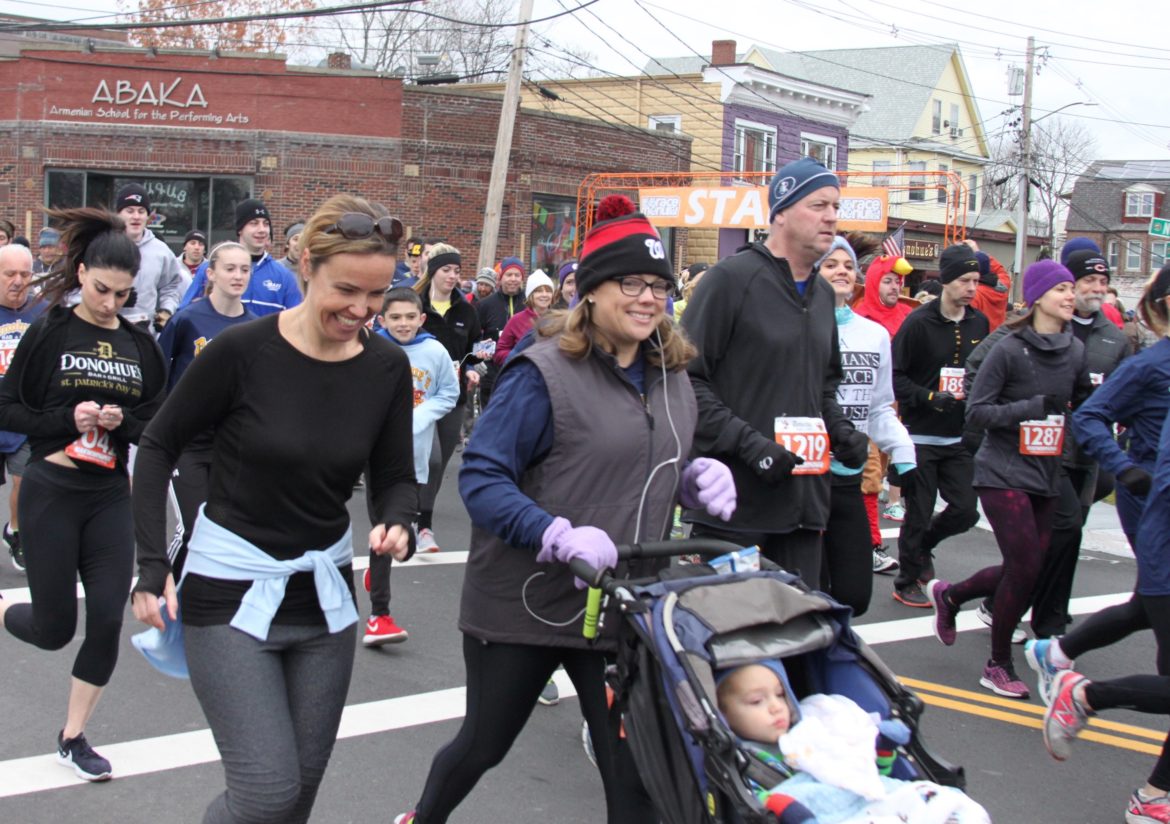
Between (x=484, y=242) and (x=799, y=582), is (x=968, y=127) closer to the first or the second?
(x=484, y=242)

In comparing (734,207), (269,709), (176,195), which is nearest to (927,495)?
(269,709)

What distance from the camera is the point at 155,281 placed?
378 inches

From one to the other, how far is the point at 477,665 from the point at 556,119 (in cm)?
2591

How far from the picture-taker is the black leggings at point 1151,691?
4539mm

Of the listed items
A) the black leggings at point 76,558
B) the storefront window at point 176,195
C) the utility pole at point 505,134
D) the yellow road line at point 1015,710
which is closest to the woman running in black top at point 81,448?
the black leggings at point 76,558

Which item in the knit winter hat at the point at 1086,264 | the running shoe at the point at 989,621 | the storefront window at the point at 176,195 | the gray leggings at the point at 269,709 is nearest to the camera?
the gray leggings at the point at 269,709

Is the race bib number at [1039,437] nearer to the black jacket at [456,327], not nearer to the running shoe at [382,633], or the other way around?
the running shoe at [382,633]

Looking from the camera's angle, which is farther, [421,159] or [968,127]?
[968,127]

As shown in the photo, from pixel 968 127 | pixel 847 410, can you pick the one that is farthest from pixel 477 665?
pixel 968 127

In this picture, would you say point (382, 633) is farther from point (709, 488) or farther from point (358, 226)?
point (358, 226)

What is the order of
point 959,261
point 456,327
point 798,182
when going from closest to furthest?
point 798,182 → point 959,261 → point 456,327

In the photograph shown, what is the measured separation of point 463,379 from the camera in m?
10.5

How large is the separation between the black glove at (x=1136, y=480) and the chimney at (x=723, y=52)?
107 ft

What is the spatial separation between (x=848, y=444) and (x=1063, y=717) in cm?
133
